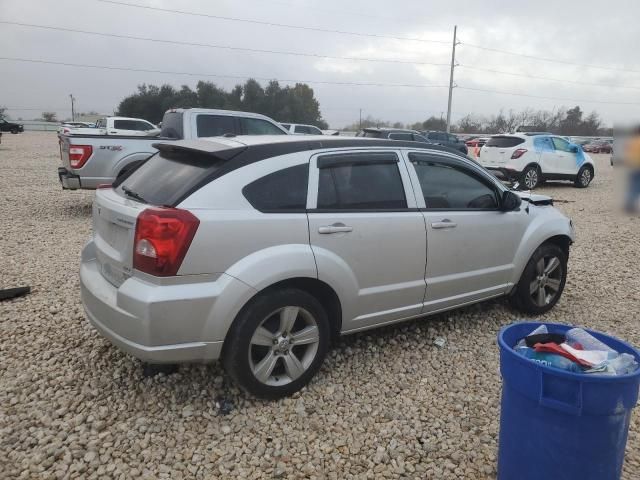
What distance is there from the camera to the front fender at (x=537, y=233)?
4.38 meters

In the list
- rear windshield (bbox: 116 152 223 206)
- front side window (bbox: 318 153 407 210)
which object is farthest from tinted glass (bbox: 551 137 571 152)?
rear windshield (bbox: 116 152 223 206)

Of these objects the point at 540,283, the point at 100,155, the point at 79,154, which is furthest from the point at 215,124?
the point at 540,283

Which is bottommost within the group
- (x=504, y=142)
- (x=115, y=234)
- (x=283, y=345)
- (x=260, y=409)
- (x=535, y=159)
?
(x=260, y=409)

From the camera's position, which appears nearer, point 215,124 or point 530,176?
point 215,124

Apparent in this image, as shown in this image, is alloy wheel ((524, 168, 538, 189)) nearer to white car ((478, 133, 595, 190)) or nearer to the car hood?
white car ((478, 133, 595, 190))

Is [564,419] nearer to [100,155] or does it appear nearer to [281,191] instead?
[281,191]

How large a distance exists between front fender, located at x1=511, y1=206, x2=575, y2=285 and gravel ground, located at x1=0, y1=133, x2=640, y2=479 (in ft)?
1.90

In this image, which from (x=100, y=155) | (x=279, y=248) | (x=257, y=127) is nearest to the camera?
(x=279, y=248)

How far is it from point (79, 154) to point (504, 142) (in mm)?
11189

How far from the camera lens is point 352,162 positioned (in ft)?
11.4

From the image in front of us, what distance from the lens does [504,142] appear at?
14062 millimetres

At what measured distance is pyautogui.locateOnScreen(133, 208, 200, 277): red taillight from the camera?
267cm

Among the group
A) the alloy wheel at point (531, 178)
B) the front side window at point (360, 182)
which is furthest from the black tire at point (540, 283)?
the alloy wheel at point (531, 178)

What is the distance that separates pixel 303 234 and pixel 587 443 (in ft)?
A: 6.02
